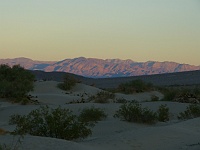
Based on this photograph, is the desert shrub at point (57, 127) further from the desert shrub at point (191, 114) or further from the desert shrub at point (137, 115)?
the desert shrub at point (191, 114)

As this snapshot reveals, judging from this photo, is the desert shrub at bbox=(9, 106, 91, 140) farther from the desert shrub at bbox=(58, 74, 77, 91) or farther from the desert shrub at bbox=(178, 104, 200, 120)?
the desert shrub at bbox=(58, 74, 77, 91)

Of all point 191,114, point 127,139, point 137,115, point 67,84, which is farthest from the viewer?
point 67,84

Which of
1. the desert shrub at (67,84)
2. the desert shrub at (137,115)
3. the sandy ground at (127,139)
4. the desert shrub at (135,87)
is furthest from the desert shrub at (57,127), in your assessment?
the desert shrub at (67,84)

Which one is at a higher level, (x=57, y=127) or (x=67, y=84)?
(x=67, y=84)

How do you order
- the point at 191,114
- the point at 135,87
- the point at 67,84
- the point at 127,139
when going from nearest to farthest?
the point at 127,139 < the point at 191,114 < the point at 135,87 < the point at 67,84

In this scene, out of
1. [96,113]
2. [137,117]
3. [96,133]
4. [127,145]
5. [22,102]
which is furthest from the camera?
[22,102]

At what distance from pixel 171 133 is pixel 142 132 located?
3.09ft

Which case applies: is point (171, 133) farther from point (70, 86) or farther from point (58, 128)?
point (70, 86)

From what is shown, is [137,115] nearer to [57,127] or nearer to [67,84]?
[57,127]

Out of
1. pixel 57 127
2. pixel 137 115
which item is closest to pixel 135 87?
pixel 137 115

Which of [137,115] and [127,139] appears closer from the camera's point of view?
[127,139]

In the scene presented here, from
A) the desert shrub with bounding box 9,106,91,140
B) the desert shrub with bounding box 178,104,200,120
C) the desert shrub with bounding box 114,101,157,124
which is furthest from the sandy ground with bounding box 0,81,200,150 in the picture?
the desert shrub with bounding box 178,104,200,120

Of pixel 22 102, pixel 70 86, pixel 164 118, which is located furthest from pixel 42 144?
pixel 70 86

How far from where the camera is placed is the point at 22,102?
2538cm
